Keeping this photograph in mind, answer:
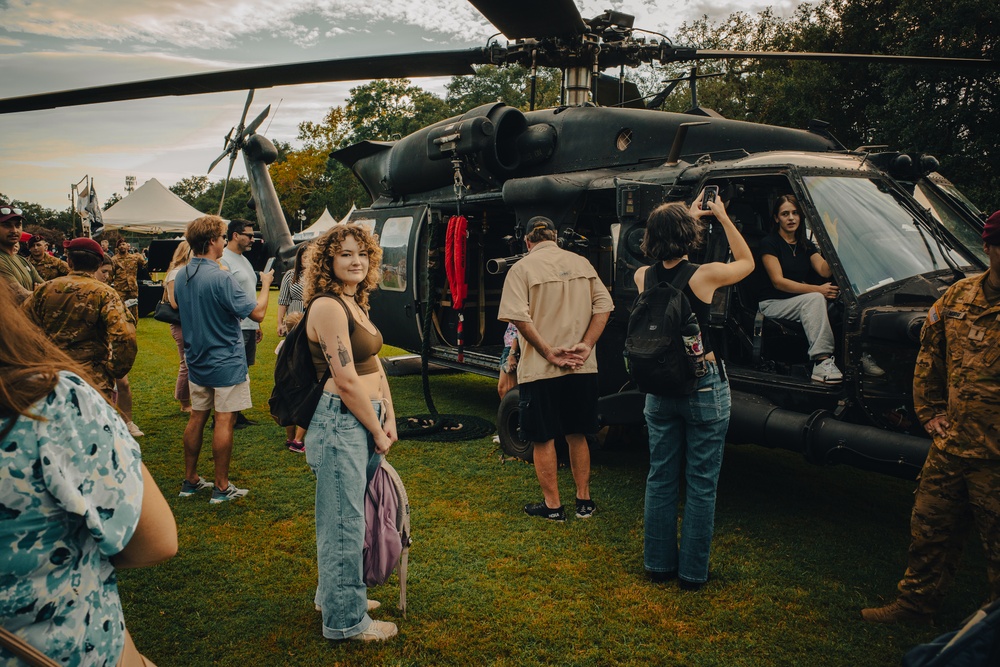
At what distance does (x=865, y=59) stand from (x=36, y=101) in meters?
6.70

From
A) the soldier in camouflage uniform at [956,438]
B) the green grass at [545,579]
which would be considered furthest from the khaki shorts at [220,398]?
the soldier in camouflage uniform at [956,438]

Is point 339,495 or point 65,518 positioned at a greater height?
point 65,518

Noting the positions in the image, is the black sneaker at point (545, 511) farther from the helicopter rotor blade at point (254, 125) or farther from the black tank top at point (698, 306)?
the helicopter rotor blade at point (254, 125)

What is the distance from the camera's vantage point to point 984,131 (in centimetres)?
1512

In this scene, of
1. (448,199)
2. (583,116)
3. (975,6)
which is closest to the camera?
(583,116)

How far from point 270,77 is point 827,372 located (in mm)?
5201

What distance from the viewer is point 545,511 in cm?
475

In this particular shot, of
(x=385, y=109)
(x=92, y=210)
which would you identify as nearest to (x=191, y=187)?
(x=385, y=109)

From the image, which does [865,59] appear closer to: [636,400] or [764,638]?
[636,400]

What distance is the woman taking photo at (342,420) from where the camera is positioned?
9.81 ft

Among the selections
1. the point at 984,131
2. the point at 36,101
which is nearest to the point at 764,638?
the point at 36,101

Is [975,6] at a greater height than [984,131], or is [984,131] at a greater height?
[975,6]

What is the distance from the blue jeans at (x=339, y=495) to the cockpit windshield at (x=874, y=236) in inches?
115

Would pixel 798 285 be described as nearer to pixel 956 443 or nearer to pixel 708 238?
pixel 708 238
